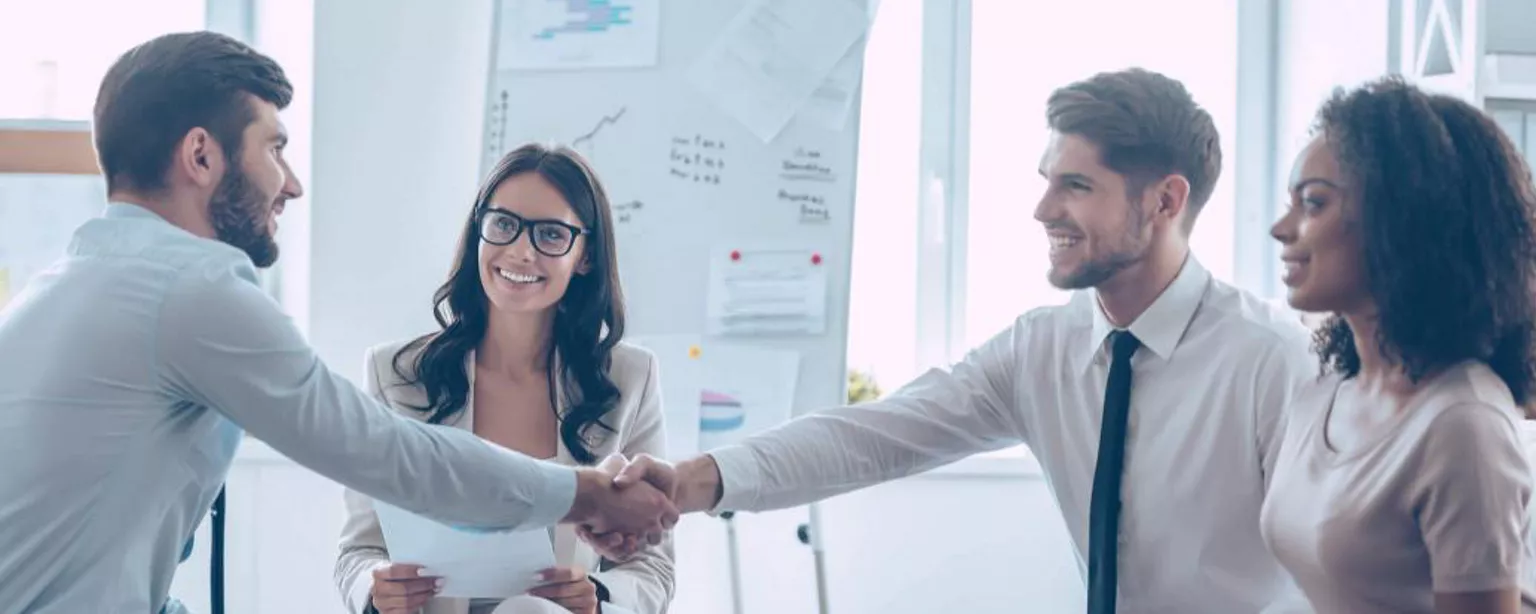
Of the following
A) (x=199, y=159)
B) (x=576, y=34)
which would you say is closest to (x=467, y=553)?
(x=199, y=159)

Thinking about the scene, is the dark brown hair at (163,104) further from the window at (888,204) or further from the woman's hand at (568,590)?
the window at (888,204)

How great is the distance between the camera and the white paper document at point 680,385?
320 centimetres

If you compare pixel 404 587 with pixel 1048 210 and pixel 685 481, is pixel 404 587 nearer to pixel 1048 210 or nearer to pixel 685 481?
pixel 685 481

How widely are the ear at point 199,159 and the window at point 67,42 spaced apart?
1909 mm

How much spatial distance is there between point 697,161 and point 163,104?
151 centimetres

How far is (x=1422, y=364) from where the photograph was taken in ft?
5.63

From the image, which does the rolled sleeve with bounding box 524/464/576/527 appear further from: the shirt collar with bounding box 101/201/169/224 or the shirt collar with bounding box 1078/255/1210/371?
the shirt collar with bounding box 1078/255/1210/371

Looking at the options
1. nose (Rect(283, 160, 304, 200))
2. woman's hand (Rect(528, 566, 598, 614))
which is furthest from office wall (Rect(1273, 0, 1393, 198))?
nose (Rect(283, 160, 304, 200))

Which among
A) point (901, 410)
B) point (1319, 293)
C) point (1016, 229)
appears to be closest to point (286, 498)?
point (901, 410)

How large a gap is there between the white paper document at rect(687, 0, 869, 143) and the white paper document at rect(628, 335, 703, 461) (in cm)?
49

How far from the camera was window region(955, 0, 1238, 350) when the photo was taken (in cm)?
398

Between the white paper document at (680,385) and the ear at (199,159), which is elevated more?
the ear at (199,159)

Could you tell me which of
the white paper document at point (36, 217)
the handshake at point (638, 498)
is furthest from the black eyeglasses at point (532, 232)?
the white paper document at point (36, 217)

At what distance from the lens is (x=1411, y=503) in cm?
164
